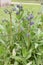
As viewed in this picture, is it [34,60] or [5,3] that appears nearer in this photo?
[34,60]

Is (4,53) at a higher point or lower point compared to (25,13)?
lower

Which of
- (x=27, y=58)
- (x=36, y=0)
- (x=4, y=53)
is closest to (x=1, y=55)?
(x=4, y=53)

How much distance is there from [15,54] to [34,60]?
0.31 feet

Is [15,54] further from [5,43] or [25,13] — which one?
[25,13]

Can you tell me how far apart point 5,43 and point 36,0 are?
1673 mm

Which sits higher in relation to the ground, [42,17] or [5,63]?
[42,17]

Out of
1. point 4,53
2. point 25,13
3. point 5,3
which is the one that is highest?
point 25,13

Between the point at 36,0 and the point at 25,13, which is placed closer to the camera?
the point at 25,13

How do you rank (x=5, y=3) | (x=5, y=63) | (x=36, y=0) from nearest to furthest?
(x=5, y=63) → (x=5, y=3) → (x=36, y=0)

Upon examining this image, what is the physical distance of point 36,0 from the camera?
2.44 metres

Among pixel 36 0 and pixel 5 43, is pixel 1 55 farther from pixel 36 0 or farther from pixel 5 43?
pixel 36 0

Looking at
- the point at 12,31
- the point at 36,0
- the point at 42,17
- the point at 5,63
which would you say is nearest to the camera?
the point at 5,63

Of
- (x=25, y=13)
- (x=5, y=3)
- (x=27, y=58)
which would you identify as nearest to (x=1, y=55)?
→ (x=27, y=58)

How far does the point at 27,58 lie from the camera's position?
82cm
